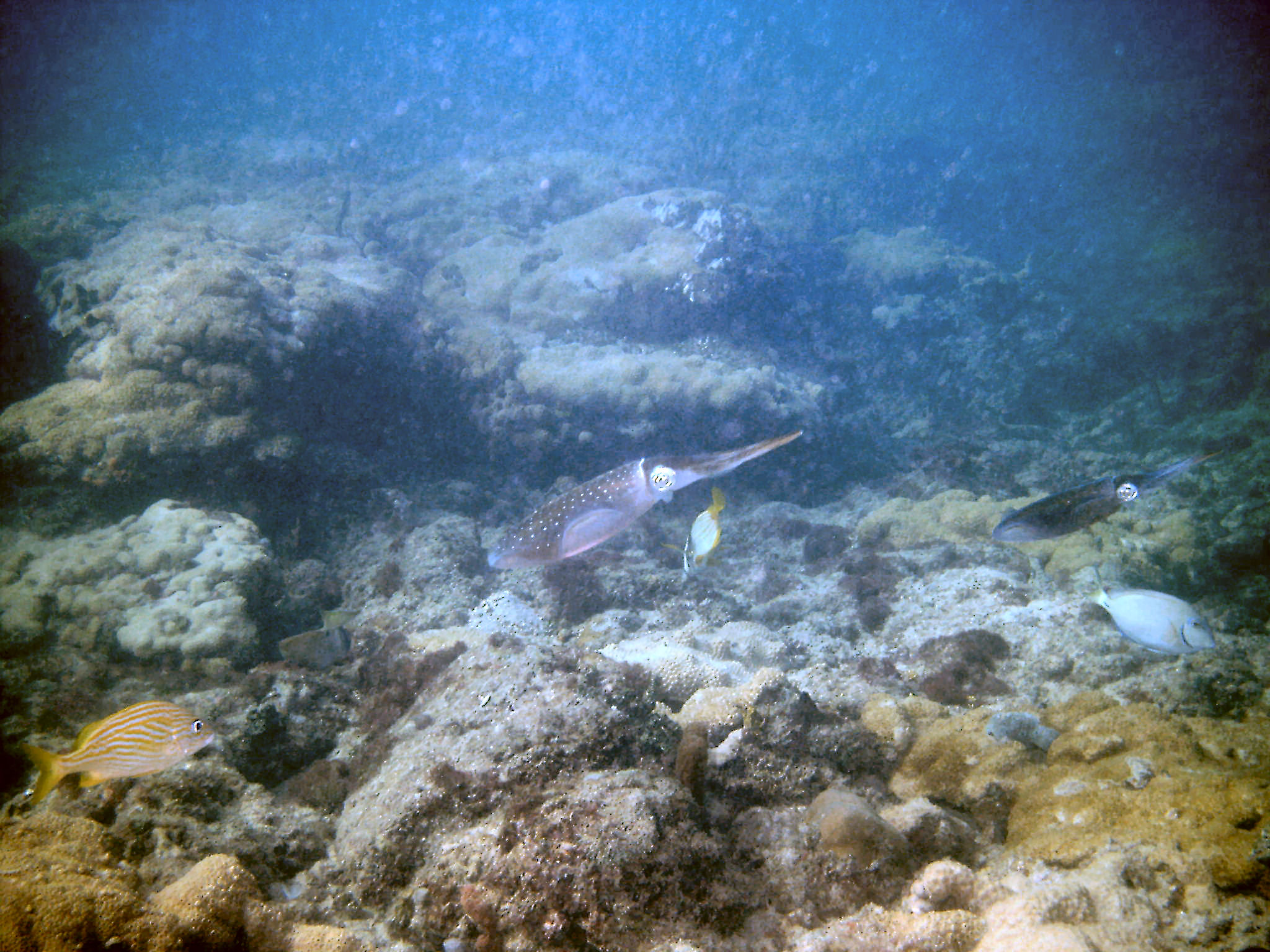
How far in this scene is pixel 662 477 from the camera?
2.61 m

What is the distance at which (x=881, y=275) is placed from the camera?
15375mm

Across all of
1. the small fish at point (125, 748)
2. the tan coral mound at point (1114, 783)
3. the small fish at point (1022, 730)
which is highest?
the small fish at point (125, 748)

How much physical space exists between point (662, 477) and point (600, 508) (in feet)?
1.77

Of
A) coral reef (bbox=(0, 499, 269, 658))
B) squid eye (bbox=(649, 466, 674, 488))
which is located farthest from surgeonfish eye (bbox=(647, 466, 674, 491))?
coral reef (bbox=(0, 499, 269, 658))

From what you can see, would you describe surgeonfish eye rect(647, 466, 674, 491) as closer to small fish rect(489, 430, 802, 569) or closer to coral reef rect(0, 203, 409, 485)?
small fish rect(489, 430, 802, 569)

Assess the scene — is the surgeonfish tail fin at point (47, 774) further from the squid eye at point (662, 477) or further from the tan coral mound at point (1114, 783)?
the tan coral mound at point (1114, 783)

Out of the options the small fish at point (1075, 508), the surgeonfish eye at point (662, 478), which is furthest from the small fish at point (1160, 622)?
the surgeonfish eye at point (662, 478)

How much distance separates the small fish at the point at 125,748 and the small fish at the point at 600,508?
5.59 ft

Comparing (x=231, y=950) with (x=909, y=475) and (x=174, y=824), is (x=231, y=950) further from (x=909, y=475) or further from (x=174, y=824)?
(x=909, y=475)

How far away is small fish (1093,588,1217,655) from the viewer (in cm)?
314

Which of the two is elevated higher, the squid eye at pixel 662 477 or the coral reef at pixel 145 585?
the squid eye at pixel 662 477

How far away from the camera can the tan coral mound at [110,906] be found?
5.08ft

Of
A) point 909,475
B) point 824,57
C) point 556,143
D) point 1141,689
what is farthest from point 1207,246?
point 824,57

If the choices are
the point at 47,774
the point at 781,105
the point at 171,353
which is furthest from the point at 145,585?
the point at 781,105
